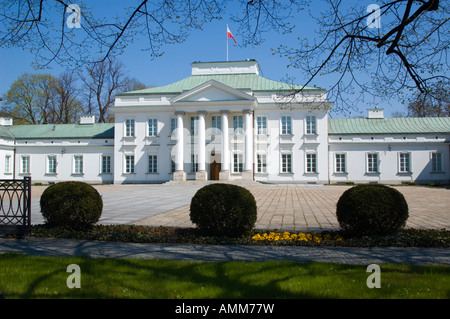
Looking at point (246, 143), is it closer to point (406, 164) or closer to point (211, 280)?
point (406, 164)

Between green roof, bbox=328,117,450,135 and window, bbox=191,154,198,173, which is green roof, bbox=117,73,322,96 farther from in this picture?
green roof, bbox=328,117,450,135

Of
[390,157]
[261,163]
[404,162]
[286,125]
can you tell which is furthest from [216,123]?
[404,162]

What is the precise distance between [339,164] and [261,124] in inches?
343

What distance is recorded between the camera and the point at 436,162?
1405 inches

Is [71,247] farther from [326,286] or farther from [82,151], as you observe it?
[82,151]

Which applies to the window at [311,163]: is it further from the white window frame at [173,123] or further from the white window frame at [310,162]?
the white window frame at [173,123]

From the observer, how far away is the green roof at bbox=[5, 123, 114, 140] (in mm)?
40594

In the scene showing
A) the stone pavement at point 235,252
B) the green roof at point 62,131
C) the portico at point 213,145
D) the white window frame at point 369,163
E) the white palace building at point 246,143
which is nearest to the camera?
the stone pavement at point 235,252

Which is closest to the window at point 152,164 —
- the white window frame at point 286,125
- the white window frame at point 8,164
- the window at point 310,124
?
the white window frame at point 286,125

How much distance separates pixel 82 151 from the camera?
3991 cm

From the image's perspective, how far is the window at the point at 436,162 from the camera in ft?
117

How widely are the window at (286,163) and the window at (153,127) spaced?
13.2 meters
